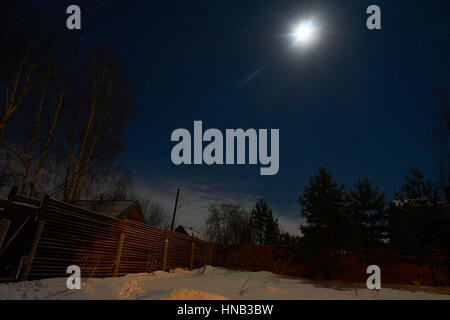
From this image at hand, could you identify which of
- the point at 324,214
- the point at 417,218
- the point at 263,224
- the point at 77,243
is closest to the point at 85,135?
the point at 77,243

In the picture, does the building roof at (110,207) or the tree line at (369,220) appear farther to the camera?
the building roof at (110,207)

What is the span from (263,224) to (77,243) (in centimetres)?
3154

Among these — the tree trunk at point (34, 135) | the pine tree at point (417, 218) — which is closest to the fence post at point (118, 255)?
the tree trunk at point (34, 135)

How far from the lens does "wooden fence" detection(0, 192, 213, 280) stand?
14.3 ft

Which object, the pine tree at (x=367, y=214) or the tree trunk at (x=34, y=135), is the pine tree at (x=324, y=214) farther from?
the tree trunk at (x=34, y=135)

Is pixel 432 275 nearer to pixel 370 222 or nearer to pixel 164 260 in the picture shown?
pixel 370 222

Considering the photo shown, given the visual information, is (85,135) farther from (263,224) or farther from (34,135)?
(263,224)

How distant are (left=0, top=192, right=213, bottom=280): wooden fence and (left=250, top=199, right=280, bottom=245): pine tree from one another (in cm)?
2734

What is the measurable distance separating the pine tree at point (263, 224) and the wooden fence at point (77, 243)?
1076 inches

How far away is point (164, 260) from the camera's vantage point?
28.4 ft

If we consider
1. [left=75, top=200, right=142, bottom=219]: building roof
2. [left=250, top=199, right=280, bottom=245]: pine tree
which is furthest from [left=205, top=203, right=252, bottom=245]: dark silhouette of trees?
[left=75, top=200, right=142, bottom=219]: building roof

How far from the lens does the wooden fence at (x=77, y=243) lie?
14.3 feet
